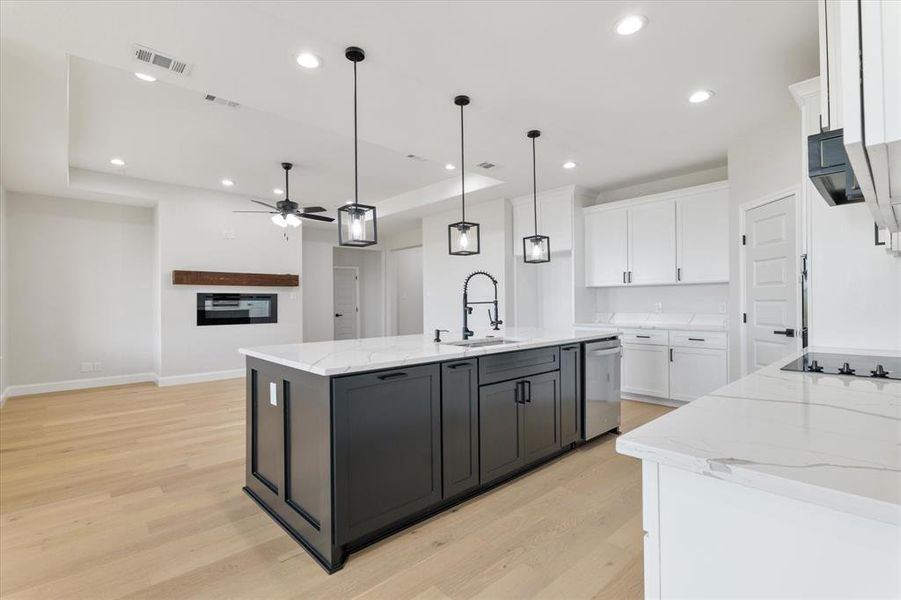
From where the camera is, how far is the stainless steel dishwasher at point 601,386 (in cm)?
347

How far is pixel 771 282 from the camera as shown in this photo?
11.4 ft

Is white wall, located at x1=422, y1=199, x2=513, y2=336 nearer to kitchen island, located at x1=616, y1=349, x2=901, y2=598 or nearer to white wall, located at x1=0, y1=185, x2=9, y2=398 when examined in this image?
kitchen island, located at x1=616, y1=349, x2=901, y2=598

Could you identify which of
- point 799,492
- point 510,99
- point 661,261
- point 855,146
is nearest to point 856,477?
point 799,492

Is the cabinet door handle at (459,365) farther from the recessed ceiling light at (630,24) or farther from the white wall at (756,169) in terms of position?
the white wall at (756,169)

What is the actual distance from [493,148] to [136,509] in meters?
3.95

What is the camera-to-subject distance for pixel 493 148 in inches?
169

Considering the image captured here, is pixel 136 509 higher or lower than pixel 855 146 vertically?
lower

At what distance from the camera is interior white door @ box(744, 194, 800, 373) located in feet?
10.6

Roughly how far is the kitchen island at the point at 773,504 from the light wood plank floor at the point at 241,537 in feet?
3.84

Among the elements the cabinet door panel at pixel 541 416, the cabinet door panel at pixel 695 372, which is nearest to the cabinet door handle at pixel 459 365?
the cabinet door panel at pixel 541 416

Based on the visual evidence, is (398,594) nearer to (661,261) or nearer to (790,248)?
(790,248)

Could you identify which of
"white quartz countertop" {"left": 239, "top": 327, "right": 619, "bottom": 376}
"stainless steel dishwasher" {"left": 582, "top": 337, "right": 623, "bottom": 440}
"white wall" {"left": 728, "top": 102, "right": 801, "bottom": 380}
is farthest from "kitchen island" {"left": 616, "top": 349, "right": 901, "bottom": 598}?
"white wall" {"left": 728, "top": 102, "right": 801, "bottom": 380}

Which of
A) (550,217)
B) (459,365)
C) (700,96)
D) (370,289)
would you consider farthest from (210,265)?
(700,96)

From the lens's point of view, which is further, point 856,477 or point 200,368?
point 200,368
